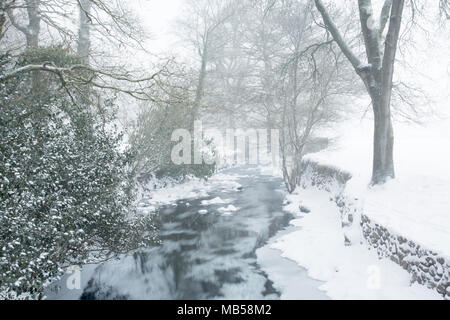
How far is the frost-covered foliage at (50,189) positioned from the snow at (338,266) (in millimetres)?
3664

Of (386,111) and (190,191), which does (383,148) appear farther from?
(190,191)

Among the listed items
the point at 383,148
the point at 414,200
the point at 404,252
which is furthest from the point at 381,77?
the point at 404,252

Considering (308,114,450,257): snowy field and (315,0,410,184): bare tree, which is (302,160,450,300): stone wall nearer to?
(308,114,450,257): snowy field

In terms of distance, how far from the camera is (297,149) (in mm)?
14109

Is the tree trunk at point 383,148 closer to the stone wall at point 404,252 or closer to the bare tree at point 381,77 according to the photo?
the bare tree at point 381,77

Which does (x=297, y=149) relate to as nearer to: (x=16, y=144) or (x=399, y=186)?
(x=399, y=186)

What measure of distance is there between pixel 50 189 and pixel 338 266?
5.61 metres

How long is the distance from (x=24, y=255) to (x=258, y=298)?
3.70m

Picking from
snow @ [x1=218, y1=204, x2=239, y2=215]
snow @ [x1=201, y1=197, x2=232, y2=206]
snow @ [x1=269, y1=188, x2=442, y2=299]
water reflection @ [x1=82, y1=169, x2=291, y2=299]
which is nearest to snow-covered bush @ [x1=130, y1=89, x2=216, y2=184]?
water reflection @ [x1=82, y1=169, x2=291, y2=299]

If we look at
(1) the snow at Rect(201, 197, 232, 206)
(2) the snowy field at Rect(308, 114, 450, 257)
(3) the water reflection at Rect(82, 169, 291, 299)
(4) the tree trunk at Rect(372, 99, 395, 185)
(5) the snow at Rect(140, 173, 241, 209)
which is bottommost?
(3) the water reflection at Rect(82, 169, 291, 299)

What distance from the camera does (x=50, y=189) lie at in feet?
16.9

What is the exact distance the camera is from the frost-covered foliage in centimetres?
413

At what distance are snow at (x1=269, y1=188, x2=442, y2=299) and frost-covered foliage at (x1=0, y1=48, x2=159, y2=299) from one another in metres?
3.66
